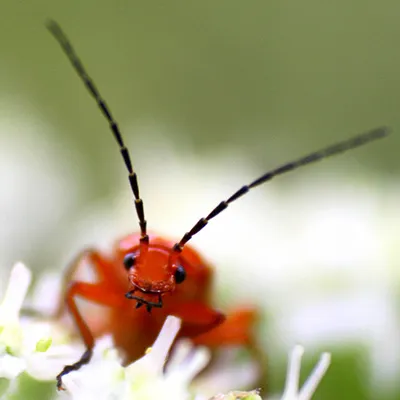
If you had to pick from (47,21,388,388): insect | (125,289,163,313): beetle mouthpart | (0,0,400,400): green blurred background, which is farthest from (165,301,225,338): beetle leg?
(0,0,400,400): green blurred background

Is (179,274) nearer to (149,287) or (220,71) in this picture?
(149,287)

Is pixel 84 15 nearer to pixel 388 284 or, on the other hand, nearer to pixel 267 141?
pixel 267 141

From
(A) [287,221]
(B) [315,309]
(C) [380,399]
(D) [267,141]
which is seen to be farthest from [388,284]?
(D) [267,141]

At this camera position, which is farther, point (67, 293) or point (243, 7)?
point (243, 7)

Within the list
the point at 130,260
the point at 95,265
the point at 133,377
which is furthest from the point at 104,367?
the point at 95,265

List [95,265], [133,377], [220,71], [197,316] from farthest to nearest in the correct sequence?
[220,71]
[95,265]
[197,316]
[133,377]

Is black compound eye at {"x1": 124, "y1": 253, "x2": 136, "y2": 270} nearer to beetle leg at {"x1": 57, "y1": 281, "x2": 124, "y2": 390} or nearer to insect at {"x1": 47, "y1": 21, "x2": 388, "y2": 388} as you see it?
insect at {"x1": 47, "y1": 21, "x2": 388, "y2": 388}
